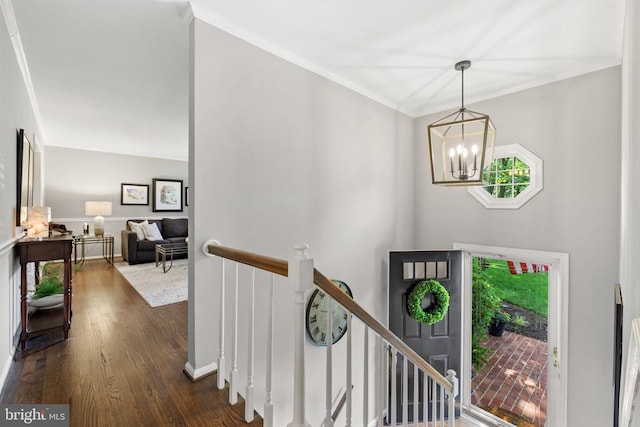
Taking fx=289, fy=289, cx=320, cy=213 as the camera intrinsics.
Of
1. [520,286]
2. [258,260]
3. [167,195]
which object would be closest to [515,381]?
[520,286]

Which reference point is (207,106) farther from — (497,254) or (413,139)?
(497,254)

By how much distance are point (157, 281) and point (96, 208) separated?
2817 millimetres

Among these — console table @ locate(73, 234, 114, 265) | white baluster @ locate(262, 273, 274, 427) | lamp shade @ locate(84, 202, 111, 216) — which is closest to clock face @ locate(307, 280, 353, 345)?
white baluster @ locate(262, 273, 274, 427)

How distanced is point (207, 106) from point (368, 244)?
7.41ft

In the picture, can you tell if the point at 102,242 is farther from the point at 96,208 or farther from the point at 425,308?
the point at 425,308

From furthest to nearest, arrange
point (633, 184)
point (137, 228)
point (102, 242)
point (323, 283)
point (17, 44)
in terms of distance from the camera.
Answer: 1. point (102, 242)
2. point (137, 228)
3. point (17, 44)
4. point (323, 283)
5. point (633, 184)

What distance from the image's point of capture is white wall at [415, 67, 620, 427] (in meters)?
2.65

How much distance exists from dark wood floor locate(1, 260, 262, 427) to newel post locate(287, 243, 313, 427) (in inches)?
19.1

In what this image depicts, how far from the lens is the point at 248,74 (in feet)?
7.27

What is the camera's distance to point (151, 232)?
606cm

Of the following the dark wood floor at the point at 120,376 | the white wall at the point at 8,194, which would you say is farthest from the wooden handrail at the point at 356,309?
the white wall at the point at 8,194

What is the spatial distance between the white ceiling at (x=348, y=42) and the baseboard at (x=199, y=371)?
7.68 ft

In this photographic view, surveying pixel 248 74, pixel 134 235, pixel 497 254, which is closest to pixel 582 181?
pixel 497 254

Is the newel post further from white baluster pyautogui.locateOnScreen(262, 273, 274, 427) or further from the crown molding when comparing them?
the crown molding
